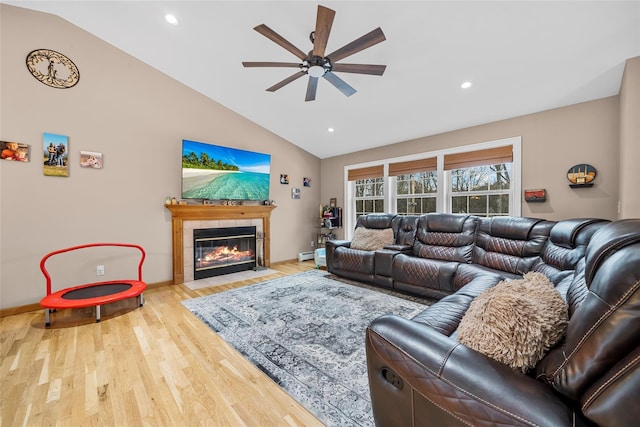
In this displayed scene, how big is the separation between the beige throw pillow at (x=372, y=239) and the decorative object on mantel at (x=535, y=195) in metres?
1.86

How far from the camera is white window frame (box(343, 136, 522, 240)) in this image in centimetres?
354

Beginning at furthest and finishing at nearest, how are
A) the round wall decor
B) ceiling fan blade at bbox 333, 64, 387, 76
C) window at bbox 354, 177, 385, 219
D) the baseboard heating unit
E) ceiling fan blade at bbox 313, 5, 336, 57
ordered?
the baseboard heating unit < window at bbox 354, 177, 385, 219 < the round wall decor < ceiling fan blade at bbox 333, 64, 387, 76 < ceiling fan blade at bbox 313, 5, 336, 57

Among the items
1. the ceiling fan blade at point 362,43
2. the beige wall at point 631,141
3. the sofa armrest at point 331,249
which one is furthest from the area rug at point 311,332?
the ceiling fan blade at point 362,43

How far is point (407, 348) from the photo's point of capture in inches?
38.0

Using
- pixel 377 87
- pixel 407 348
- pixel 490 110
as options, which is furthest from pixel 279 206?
pixel 407 348

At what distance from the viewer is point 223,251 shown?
4520mm

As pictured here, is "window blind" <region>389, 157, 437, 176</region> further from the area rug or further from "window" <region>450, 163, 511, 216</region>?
the area rug

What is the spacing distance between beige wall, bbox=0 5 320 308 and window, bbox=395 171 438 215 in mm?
3298

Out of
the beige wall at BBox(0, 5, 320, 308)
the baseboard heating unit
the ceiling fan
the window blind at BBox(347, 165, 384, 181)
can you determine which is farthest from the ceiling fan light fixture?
the baseboard heating unit

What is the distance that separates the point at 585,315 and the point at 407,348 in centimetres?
55

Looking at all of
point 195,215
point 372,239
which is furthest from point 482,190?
point 195,215

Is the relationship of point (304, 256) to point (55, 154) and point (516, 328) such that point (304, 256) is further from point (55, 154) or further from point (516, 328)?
point (516, 328)

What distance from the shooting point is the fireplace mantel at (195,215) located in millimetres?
3928

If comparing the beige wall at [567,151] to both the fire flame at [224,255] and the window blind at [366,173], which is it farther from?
the fire flame at [224,255]
